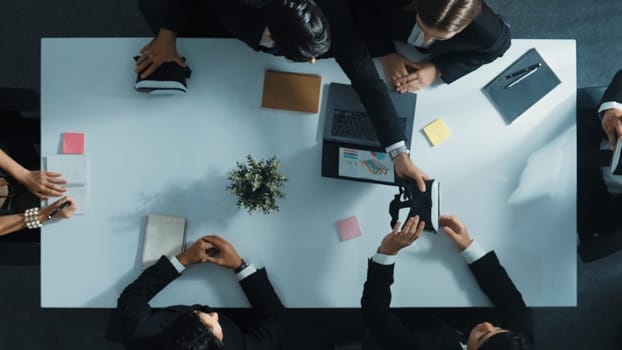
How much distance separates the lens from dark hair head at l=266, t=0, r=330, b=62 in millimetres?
1300

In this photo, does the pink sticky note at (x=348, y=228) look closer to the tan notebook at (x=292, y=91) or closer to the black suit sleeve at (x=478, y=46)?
the tan notebook at (x=292, y=91)

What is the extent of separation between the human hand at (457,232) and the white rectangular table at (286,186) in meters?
0.04

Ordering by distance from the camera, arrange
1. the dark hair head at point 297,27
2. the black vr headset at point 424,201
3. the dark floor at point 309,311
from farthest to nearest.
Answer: the dark floor at point 309,311
the black vr headset at point 424,201
the dark hair head at point 297,27

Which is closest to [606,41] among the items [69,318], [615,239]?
[615,239]

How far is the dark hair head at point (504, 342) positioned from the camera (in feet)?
4.61

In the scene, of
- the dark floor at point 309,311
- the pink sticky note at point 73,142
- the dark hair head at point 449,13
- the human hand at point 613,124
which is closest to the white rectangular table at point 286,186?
the pink sticky note at point 73,142

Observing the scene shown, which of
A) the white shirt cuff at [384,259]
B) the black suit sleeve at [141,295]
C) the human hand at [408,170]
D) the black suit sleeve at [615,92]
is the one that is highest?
the black suit sleeve at [615,92]

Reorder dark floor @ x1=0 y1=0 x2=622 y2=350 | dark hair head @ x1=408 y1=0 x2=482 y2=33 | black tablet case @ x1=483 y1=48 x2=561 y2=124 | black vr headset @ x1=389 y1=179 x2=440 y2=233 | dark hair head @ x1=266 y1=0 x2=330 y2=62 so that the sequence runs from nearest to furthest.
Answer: dark hair head @ x1=266 y1=0 x2=330 y2=62, dark hair head @ x1=408 y1=0 x2=482 y2=33, black vr headset @ x1=389 y1=179 x2=440 y2=233, black tablet case @ x1=483 y1=48 x2=561 y2=124, dark floor @ x1=0 y1=0 x2=622 y2=350

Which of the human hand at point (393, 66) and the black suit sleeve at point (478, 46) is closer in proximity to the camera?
the black suit sleeve at point (478, 46)

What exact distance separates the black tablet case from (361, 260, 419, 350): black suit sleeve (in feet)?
2.22

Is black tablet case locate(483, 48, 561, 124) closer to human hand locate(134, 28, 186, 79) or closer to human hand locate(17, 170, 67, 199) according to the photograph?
human hand locate(134, 28, 186, 79)

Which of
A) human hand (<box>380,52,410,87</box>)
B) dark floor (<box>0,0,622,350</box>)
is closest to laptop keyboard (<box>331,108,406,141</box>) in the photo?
human hand (<box>380,52,410,87</box>)

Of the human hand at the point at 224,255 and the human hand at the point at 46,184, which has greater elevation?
the human hand at the point at 46,184

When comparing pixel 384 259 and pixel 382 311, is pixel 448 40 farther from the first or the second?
pixel 382 311
